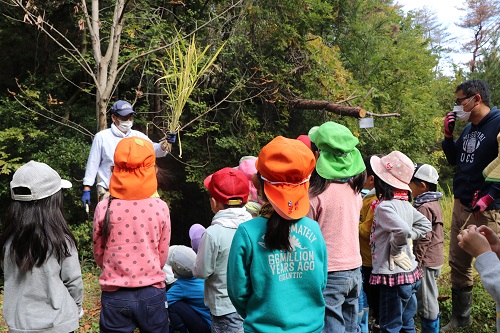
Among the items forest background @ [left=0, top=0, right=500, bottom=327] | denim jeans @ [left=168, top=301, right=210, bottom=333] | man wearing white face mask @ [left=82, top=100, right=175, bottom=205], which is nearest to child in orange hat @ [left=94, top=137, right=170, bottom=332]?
denim jeans @ [left=168, top=301, right=210, bottom=333]

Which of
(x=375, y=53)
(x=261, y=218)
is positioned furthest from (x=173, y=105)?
(x=375, y=53)

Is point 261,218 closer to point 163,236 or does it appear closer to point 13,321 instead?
point 163,236

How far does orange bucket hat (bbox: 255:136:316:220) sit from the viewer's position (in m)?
2.22

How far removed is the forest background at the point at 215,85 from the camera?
906 centimetres

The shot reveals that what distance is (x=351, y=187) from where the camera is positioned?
3.23m

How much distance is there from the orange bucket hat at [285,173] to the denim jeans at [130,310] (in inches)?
49.5

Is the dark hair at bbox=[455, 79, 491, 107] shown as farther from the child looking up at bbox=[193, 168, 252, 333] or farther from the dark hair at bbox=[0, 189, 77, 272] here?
the dark hair at bbox=[0, 189, 77, 272]

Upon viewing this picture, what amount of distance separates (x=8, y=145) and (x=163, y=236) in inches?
300

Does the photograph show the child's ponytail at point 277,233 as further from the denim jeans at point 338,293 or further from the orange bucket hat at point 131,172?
the orange bucket hat at point 131,172

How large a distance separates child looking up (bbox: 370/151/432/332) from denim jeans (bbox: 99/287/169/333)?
168cm

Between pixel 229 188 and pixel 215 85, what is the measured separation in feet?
23.7

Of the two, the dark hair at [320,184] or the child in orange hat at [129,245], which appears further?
the dark hair at [320,184]

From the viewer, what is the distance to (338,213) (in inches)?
122

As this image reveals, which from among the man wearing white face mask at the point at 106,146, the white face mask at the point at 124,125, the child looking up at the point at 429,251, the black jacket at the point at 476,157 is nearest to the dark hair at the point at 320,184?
the child looking up at the point at 429,251
